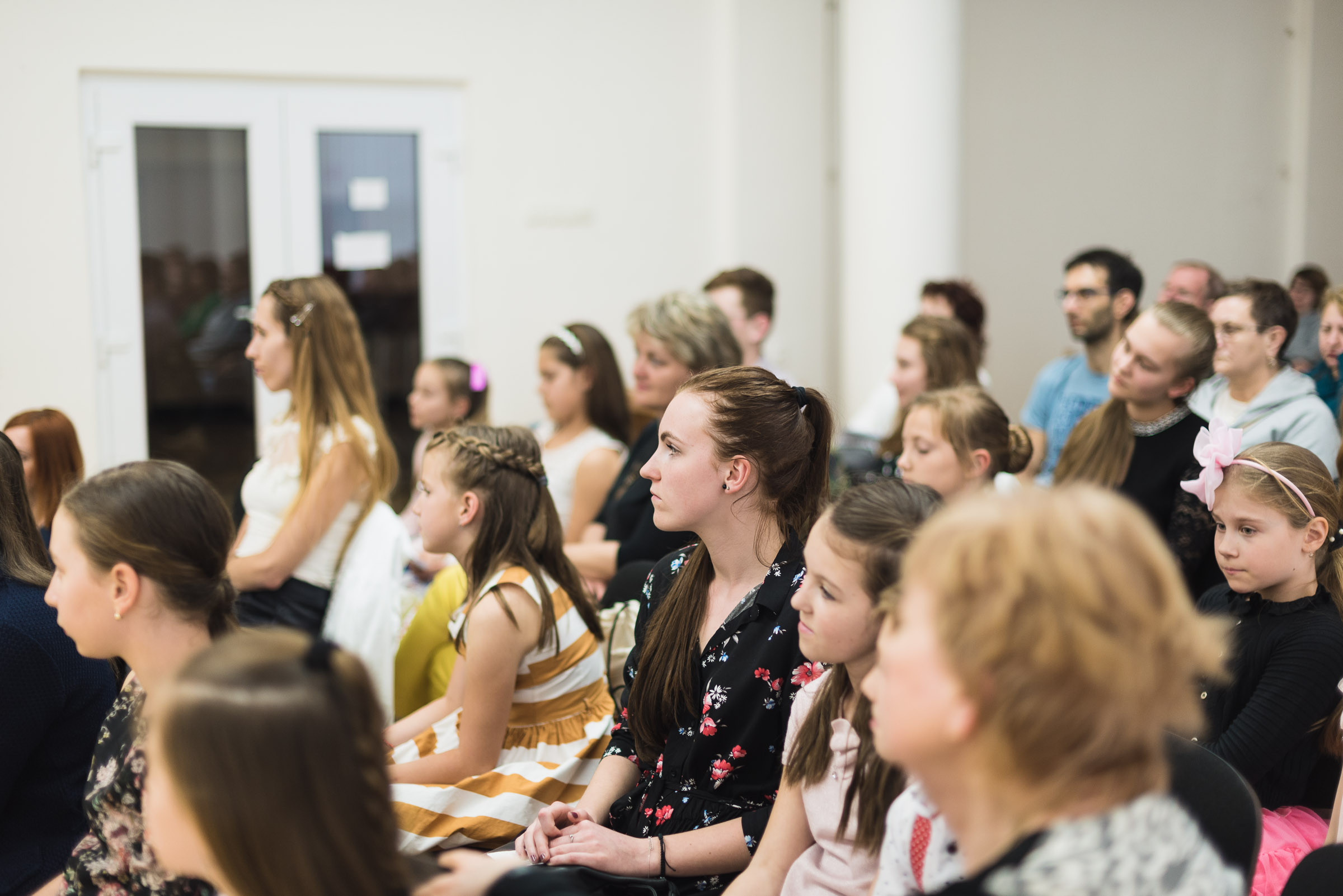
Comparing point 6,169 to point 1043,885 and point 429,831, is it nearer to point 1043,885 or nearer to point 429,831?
point 429,831

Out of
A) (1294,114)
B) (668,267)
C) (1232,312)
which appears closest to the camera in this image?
(1232,312)

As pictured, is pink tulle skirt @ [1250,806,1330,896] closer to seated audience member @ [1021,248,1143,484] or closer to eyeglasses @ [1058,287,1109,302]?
seated audience member @ [1021,248,1143,484]

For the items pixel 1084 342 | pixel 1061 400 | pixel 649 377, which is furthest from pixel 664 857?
pixel 1084 342

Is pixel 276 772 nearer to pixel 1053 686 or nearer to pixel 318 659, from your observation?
pixel 318 659

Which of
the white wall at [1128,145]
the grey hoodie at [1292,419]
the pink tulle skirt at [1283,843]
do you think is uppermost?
the white wall at [1128,145]

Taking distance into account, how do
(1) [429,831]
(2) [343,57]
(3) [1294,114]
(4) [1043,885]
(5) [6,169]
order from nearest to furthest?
(4) [1043,885] → (1) [429,831] → (5) [6,169] → (2) [343,57] → (3) [1294,114]

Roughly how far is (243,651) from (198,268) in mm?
5024

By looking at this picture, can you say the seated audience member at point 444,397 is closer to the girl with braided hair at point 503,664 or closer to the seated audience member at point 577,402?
the seated audience member at point 577,402

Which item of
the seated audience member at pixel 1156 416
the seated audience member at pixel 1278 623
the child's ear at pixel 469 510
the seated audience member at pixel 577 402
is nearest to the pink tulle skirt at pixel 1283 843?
the seated audience member at pixel 1278 623

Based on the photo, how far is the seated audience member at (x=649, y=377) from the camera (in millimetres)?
3217

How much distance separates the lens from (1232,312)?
333cm

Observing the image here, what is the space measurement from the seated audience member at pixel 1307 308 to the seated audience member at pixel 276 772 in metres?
5.25

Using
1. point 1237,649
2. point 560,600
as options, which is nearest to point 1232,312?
point 1237,649

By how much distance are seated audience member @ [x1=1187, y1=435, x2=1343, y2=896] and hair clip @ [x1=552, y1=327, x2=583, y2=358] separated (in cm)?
215
